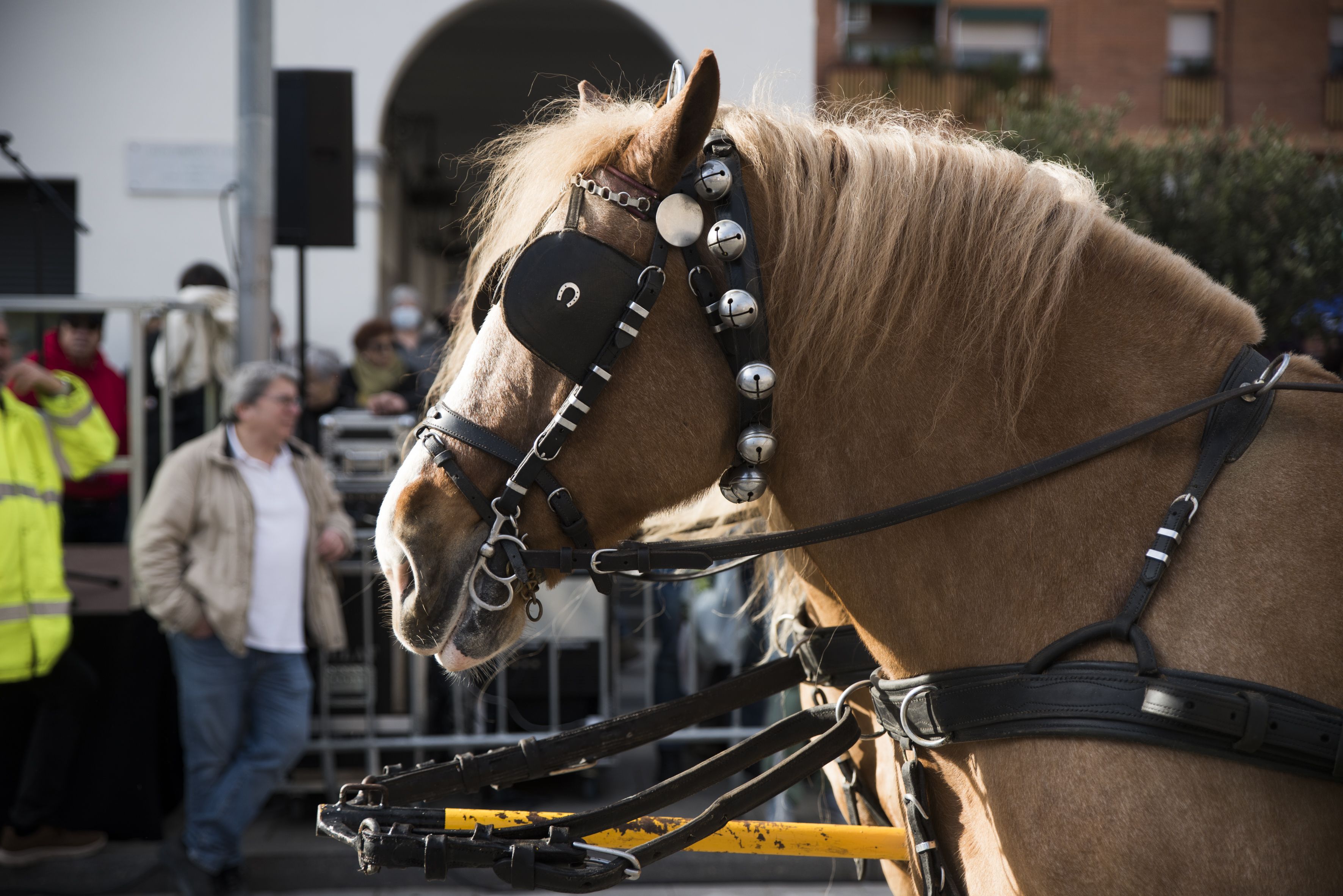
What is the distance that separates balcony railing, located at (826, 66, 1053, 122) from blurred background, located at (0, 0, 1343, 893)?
0.05 metres

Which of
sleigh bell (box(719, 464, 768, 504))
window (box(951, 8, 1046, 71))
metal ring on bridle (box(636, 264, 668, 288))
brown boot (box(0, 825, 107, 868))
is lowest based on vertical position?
brown boot (box(0, 825, 107, 868))

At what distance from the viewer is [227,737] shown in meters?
4.04

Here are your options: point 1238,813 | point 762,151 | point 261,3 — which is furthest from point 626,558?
point 261,3

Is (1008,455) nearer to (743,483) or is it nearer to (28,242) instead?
(743,483)

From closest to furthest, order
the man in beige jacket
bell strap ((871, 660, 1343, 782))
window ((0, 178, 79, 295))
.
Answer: bell strap ((871, 660, 1343, 782)) → the man in beige jacket → window ((0, 178, 79, 295))

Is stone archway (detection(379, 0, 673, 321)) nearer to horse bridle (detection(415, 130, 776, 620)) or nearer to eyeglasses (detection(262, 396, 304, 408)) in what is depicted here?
eyeglasses (detection(262, 396, 304, 408))

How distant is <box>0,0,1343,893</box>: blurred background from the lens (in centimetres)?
434

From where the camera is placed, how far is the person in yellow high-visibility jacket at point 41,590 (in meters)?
3.83

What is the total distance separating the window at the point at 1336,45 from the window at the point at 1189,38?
1694 millimetres

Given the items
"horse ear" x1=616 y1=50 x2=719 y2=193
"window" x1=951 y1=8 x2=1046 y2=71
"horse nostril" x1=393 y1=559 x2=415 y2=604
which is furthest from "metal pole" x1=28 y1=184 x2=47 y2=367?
"window" x1=951 y1=8 x2=1046 y2=71

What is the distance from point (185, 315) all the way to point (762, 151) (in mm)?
4200

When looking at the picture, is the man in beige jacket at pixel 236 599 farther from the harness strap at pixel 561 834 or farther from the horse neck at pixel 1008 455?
the horse neck at pixel 1008 455

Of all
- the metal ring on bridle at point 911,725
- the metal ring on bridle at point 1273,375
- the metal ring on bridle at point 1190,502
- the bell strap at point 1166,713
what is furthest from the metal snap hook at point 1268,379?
the metal ring on bridle at point 911,725

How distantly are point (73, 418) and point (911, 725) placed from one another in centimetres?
397
